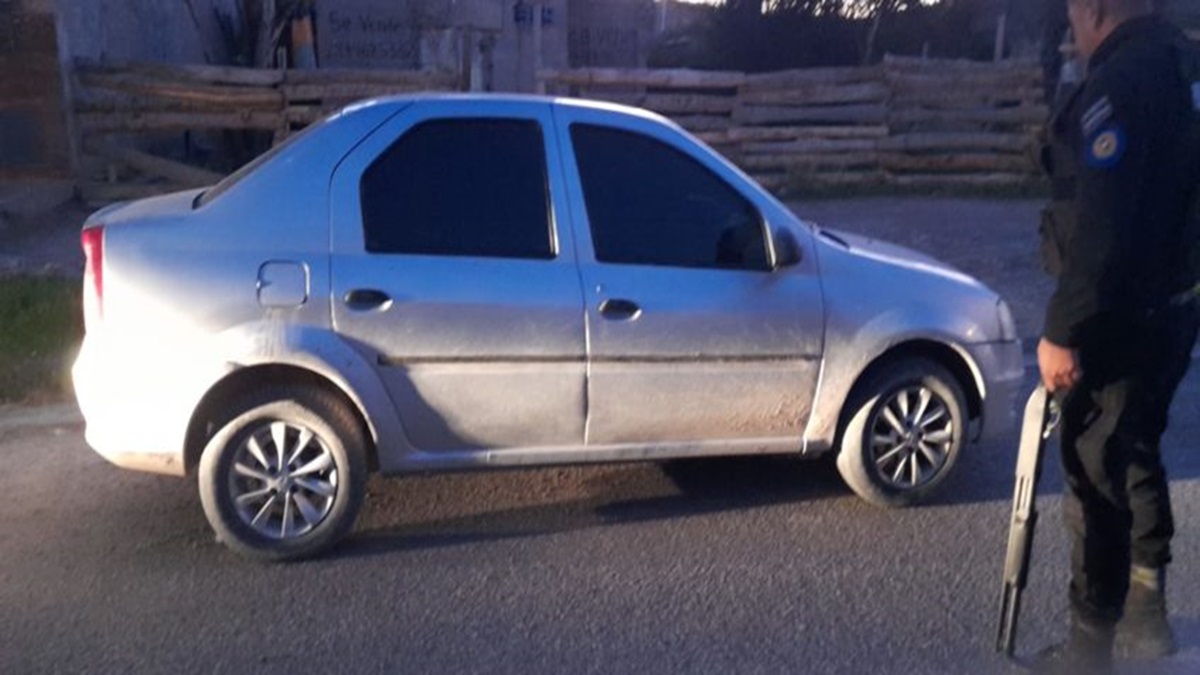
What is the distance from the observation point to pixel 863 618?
4.96m

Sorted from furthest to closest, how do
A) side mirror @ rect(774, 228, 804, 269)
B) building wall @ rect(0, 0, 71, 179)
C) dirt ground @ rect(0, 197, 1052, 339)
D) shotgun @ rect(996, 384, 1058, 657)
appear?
1. building wall @ rect(0, 0, 71, 179)
2. dirt ground @ rect(0, 197, 1052, 339)
3. side mirror @ rect(774, 228, 804, 269)
4. shotgun @ rect(996, 384, 1058, 657)

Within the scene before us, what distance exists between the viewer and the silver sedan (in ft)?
17.3

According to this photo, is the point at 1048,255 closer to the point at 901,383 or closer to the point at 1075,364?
the point at 1075,364

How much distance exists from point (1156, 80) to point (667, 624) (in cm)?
238

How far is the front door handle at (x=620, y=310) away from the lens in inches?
218

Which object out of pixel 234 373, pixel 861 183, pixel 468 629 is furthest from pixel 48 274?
pixel 861 183

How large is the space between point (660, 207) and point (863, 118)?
37.5 feet

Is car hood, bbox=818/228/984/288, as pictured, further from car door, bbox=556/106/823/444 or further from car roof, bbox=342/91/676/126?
car roof, bbox=342/91/676/126

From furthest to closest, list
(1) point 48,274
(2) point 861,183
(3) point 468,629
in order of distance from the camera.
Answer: (2) point 861,183 → (1) point 48,274 → (3) point 468,629

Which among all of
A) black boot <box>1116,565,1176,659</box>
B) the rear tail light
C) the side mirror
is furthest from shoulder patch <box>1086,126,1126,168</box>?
the rear tail light

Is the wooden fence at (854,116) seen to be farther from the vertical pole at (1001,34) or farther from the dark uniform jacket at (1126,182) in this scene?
the dark uniform jacket at (1126,182)

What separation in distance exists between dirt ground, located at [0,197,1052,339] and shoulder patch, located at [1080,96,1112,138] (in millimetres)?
5874

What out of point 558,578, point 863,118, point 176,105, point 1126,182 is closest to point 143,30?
point 176,105

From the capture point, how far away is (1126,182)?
3.82 meters
